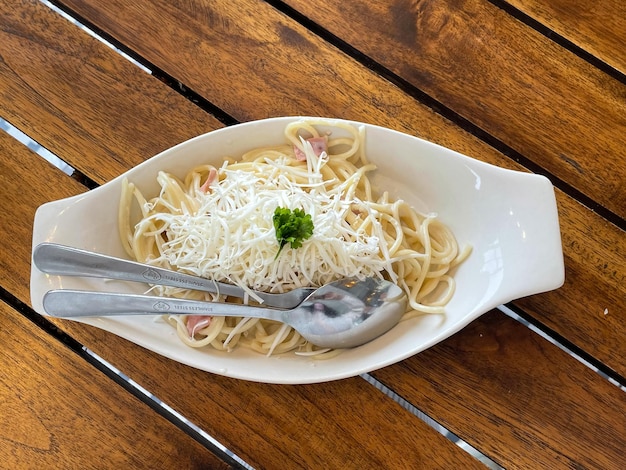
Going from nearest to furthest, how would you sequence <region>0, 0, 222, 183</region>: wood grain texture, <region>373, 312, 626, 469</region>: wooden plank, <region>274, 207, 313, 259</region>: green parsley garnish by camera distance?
<region>274, 207, 313, 259</region>: green parsley garnish, <region>373, 312, 626, 469</region>: wooden plank, <region>0, 0, 222, 183</region>: wood grain texture

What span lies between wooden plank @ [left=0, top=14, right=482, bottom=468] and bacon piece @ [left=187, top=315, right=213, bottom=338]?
0.10 m

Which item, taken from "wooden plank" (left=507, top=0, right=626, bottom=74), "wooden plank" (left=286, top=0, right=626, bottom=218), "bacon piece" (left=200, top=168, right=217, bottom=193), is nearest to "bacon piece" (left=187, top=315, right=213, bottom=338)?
"bacon piece" (left=200, top=168, right=217, bottom=193)

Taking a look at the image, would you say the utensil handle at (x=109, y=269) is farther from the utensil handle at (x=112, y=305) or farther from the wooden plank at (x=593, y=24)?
the wooden plank at (x=593, y=24)

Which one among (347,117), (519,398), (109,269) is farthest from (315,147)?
(519,398)

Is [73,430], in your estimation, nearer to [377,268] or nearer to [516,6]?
[377,268]

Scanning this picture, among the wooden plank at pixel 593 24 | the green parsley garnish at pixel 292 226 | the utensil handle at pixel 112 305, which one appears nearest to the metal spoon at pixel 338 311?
the utensil handle at pixel 112 305

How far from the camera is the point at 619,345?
102 centimetres

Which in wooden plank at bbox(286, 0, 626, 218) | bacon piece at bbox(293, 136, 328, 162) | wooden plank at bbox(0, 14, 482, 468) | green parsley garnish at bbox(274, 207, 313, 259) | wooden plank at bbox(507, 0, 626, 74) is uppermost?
wooden plank at bbox(507, 0, 626, 74)

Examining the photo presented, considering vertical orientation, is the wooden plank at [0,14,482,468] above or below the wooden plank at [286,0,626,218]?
below

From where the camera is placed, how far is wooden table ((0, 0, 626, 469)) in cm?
100

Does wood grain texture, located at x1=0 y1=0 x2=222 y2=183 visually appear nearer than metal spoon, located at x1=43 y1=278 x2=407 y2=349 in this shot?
No

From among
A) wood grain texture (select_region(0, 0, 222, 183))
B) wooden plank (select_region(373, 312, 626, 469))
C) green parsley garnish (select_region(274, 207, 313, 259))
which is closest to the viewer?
green parsley garnish (select_region(274, 207, 313, 259))

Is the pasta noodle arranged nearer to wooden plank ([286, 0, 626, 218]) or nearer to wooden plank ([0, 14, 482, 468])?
wooden plank ([0, 14, 482, 468])

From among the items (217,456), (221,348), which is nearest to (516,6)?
(221,348)
